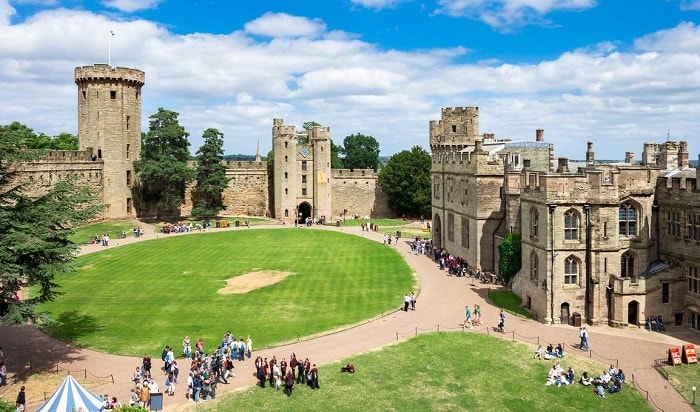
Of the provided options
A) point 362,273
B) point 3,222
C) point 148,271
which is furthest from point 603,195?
point 148,271

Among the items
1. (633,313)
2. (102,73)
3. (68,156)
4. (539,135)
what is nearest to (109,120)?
(102,73)

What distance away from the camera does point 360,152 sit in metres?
124

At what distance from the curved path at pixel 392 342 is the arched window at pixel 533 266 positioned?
110 inches

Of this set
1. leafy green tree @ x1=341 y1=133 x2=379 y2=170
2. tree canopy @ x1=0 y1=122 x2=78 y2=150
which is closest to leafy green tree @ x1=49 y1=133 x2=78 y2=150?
tree canopy @ x1=0 y1=122 x2=78 y2=150

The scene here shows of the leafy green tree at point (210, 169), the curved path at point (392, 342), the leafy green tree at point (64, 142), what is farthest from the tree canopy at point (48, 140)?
the curved path at point (392, 342)

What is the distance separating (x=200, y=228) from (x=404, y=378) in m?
48.1

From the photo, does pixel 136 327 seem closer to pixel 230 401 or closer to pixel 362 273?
pixel 230 401

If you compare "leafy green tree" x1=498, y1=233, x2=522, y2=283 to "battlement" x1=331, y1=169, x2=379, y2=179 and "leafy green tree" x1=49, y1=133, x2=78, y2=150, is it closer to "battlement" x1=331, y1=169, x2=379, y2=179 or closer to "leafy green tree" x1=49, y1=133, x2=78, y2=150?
"battlement" x1=331, y1=169, x2=379, y2=179

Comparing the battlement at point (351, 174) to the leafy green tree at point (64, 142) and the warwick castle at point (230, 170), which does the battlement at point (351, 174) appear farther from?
the leafy green tree at point (64, 142)

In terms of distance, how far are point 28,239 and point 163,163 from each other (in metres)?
46.5

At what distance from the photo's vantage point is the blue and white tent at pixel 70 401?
754 inches

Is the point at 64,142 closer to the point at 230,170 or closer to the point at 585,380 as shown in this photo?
the point at 230,170

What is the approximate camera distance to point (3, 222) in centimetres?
2319

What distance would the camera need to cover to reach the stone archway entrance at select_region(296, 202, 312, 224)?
255 feet
